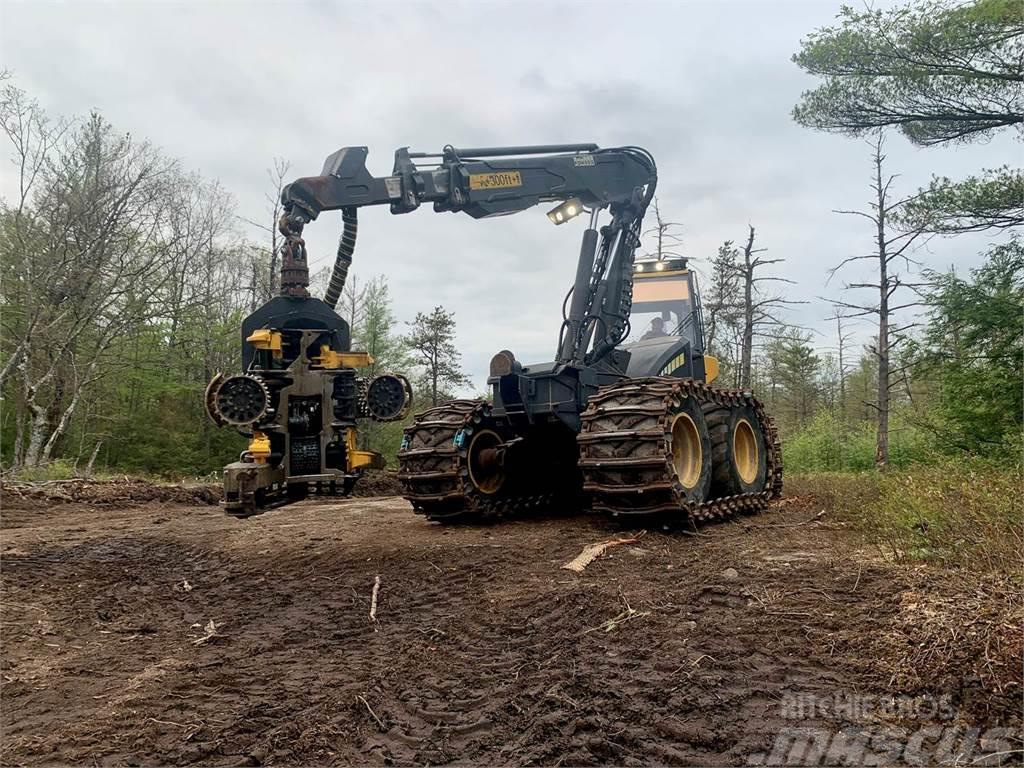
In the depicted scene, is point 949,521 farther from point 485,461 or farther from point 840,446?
point 840,446

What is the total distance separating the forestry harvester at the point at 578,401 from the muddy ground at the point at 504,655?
75cm

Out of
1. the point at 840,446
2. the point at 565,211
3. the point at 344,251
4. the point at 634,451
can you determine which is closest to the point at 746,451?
the point at 634,451

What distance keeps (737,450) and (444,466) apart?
12.1 feet

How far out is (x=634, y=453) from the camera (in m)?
5.84

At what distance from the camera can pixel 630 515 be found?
19.9 feet

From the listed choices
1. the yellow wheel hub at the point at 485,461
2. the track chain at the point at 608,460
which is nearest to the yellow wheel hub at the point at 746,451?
the track chain at the point at 608,460

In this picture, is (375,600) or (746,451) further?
(746,451)

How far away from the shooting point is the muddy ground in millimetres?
2551

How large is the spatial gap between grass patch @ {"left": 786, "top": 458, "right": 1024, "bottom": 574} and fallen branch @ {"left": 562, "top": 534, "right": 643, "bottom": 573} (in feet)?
6.24

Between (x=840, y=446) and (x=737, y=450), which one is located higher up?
(x=737, y=450)

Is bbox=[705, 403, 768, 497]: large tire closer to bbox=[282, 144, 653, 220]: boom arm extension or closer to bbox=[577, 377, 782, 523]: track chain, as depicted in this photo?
bbox=[577, 377, 782, 523]: track chain

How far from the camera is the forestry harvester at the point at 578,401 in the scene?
597cm

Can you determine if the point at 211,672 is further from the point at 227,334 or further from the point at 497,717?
the point at 227,334

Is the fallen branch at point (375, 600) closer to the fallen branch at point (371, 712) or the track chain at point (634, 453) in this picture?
the fallen branch at point (371, 712)
